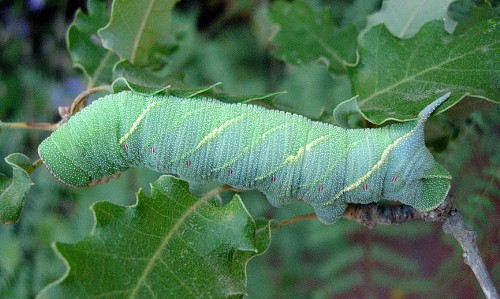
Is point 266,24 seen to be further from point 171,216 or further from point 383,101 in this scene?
point 171,216

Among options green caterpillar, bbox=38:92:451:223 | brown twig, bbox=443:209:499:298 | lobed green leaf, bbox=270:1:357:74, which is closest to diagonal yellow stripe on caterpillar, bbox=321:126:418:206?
green caterpillar, bbox=38:92:451:223

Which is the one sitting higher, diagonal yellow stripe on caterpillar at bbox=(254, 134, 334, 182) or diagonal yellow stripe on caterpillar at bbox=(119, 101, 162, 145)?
diagonal yellow stripe on caterpillar at bbox=(119, 101, 162, 145)

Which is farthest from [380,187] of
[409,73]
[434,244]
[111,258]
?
[434,244]

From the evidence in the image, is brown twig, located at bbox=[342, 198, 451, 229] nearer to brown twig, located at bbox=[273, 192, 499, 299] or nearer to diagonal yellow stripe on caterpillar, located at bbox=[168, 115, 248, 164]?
brown twig, located at bbox=[273, 192, 499, 299]

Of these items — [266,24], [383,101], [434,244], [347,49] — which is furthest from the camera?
[434,244]

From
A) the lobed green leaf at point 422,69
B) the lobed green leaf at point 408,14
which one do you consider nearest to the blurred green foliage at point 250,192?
the lobed green leaf at point 408,14

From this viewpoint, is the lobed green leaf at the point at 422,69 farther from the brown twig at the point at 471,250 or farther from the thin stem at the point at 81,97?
the thin stem at the point at 81,97

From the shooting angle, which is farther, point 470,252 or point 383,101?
point 383,101

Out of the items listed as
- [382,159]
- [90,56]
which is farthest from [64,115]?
[382,159]
